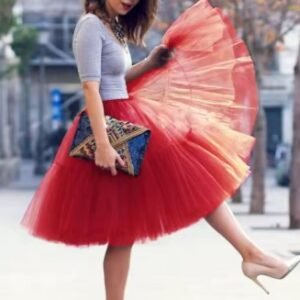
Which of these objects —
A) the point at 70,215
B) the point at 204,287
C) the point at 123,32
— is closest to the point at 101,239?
the point at 70,215

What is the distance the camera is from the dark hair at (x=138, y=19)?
6.77 metres

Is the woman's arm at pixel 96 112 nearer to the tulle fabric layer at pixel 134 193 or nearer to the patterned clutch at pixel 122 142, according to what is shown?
the patterned clutch at pixel 122 142

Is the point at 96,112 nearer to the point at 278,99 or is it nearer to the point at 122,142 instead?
the point at 122,142

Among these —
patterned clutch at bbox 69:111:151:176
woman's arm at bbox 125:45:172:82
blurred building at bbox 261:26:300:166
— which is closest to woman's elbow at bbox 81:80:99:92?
patterned clutch at bbox 69:111:151:176

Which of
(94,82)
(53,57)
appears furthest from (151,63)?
(53,57)

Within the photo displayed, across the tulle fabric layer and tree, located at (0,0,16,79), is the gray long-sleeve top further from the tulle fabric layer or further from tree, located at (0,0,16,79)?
tree, located at (0,0,16,79)

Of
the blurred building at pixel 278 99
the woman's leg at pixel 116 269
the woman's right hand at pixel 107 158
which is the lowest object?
the blurred building at pixel 278 99

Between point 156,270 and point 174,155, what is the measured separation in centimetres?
475

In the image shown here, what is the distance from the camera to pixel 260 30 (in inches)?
1033

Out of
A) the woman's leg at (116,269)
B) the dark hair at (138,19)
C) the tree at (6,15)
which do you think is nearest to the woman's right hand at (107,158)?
the woman's leg at (116,269)

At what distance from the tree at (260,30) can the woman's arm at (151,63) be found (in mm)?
15101

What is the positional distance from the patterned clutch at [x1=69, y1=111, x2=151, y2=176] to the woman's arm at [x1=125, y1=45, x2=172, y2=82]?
428 mm

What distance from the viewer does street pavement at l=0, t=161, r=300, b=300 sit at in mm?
9469

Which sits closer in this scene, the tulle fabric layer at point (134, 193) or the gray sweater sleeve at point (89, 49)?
the gray sweater sleeve at point (89, 49)
